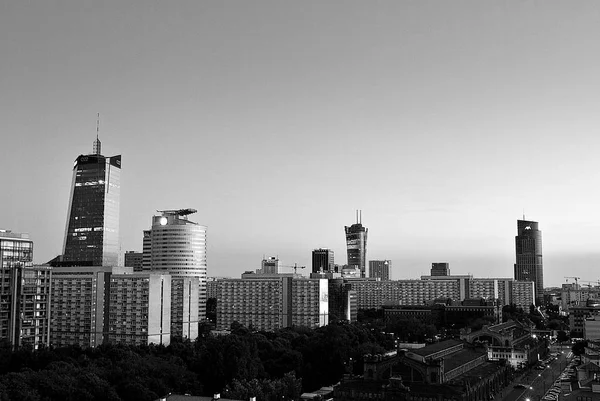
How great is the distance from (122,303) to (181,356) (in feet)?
108

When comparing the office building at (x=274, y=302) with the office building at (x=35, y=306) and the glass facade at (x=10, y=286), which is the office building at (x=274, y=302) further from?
the glass facade at (x=10, y=286)

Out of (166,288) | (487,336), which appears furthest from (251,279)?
(487,336)

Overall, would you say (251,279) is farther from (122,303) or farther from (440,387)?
(440,387)

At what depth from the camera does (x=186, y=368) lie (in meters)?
90.2

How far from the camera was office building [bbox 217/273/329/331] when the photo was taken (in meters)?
185

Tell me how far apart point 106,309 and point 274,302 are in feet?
214

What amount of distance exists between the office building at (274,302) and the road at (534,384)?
71.5 metres

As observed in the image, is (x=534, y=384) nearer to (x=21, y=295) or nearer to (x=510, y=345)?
(x=510, y=345)

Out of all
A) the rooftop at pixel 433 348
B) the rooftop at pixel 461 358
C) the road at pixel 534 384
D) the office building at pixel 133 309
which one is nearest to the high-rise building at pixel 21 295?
the office building at pixel 133 309

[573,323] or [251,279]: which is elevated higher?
[251,279]

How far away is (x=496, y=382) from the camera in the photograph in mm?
96625

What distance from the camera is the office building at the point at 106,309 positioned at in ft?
426

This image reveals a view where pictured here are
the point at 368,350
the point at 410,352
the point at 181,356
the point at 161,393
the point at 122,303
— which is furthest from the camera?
the point at 122,303

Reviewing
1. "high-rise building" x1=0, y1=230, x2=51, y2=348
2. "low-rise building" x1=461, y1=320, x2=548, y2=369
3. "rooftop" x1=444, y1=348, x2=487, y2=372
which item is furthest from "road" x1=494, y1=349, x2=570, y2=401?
"high-rise building" x1=0, y1=230, x2=51, y2=348
